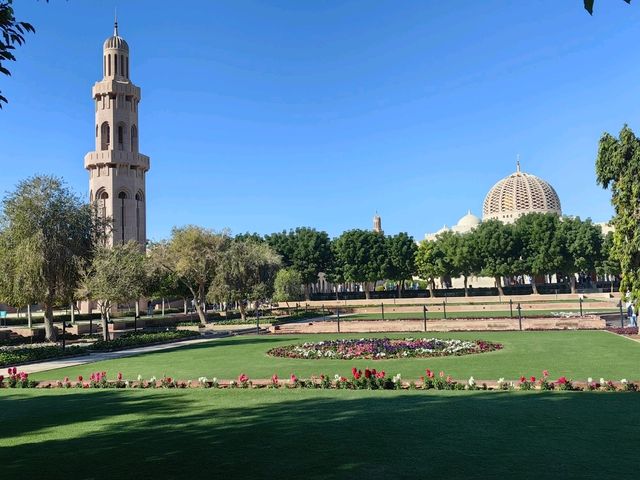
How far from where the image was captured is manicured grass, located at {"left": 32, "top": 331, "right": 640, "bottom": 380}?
14891 millimetres

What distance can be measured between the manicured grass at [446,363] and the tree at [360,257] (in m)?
51.4

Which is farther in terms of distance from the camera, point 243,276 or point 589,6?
point 243,276

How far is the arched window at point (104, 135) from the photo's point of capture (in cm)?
7231

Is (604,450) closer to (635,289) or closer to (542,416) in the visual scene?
(542,416)

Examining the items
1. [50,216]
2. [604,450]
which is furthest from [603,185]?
[50,216]

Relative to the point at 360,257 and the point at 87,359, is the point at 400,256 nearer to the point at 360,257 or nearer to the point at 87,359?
the point at 360,257

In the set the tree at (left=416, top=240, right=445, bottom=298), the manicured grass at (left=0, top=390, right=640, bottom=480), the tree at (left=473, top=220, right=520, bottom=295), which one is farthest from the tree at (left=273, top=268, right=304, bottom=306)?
the manicured grass at (left=0, top=390, right=640, bottom=480)

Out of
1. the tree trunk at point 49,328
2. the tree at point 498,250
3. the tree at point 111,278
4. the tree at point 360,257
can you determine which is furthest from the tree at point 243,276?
the tree at point 498,250

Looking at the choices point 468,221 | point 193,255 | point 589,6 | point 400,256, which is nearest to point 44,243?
point 193,255

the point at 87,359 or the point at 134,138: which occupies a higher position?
the point at 134,138

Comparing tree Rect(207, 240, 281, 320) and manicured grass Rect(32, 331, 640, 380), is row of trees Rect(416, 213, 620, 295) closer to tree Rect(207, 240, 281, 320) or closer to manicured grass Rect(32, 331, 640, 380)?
tree Rect(207, 240, 281, 320)

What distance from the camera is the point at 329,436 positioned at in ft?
26.2

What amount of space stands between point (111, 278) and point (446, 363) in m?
19.0

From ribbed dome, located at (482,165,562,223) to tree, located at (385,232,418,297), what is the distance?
51861 millimetres
